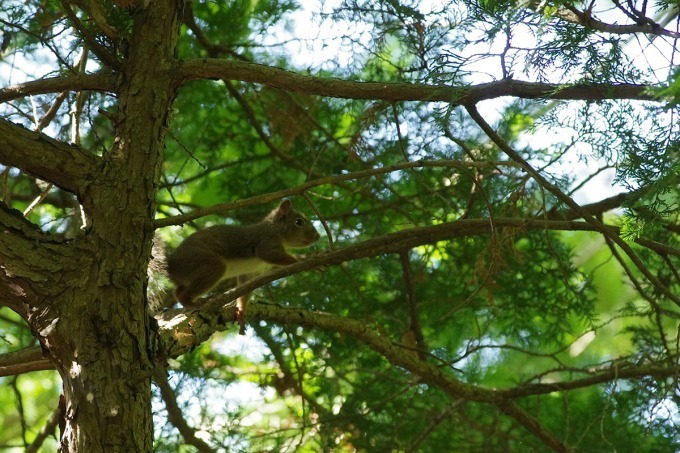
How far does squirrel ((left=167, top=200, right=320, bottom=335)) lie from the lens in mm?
4707

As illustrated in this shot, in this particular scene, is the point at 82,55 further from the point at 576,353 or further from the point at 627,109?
the point at 576,353

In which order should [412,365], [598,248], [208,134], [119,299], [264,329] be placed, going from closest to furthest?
[119,299]
[412,365]
[264,329]
[208,134]
[598,248]

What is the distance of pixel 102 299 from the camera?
8.98 feet

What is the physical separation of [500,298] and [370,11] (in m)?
2.21

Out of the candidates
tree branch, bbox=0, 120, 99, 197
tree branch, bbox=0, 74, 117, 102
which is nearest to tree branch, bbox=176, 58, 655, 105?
tree branch, bbox=0, 74, 117, 102

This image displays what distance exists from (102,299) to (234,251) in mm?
2354

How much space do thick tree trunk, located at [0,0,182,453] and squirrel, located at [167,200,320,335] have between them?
1.72 meters

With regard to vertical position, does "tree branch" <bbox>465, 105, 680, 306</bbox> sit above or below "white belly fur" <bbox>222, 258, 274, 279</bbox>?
below

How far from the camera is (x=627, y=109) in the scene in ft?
10.5

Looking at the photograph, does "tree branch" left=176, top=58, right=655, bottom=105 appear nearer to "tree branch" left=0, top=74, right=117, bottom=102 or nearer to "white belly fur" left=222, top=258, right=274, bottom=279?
"tree branch" left=0, top=74, right=117, bottom=102

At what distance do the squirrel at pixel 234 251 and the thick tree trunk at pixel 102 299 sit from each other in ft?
5.65

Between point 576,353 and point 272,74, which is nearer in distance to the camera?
point 272,74

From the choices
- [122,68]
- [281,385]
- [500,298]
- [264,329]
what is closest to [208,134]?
[264,329]

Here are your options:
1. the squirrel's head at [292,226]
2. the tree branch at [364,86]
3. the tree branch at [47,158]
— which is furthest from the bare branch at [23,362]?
the squirrel's head at [292,226]
